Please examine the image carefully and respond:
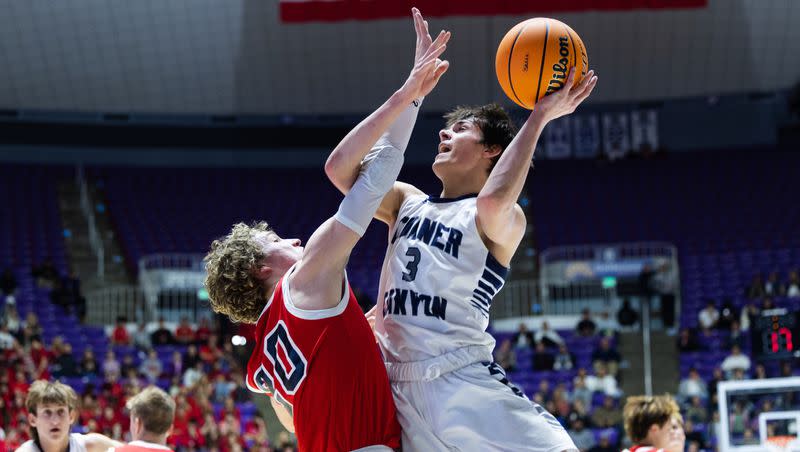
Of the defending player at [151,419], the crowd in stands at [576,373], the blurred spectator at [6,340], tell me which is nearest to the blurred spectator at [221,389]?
the blurred spectator at [6,340]

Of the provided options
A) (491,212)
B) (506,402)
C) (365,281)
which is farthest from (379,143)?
(365,281)

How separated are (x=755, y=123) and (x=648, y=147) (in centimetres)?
334

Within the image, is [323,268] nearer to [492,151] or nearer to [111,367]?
[492,151]

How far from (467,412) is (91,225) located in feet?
73.8

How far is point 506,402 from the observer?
405 centimetres

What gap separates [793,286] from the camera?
19.3 m

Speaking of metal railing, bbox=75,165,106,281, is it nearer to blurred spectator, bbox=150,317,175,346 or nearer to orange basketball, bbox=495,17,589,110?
blurred spectator, bbox=150,317,175,346

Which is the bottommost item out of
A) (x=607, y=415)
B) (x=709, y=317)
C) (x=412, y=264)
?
(x=607, y=415)

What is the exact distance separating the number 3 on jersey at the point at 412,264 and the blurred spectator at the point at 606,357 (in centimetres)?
1431

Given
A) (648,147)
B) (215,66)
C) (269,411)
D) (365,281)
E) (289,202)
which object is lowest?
(269,411)

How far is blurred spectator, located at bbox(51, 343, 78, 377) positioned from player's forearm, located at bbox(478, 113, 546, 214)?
1493 cm

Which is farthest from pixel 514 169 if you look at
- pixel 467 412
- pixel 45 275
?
pixel 45 275

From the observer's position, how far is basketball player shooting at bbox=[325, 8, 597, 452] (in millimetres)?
3996

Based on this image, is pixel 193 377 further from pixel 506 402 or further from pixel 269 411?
pixel 506 402
